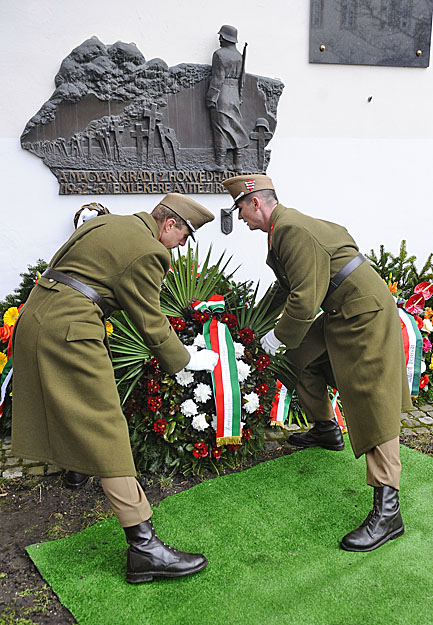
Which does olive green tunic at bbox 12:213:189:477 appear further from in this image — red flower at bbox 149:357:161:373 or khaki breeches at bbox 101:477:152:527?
red flower at bbox 149:357:161:373

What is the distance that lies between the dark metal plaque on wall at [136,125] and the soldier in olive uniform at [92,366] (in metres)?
2.44

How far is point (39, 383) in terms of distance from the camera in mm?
2359

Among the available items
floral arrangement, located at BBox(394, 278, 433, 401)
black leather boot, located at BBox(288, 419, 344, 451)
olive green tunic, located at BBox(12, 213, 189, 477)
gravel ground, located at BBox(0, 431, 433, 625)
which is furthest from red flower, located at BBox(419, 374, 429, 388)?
olive green tunic, located at BBox(12, 213, 189, 477)

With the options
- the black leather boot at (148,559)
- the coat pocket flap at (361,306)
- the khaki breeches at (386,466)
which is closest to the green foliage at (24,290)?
the black leather boot at (148,559)

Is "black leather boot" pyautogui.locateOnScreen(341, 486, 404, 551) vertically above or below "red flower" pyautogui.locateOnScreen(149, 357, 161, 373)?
below

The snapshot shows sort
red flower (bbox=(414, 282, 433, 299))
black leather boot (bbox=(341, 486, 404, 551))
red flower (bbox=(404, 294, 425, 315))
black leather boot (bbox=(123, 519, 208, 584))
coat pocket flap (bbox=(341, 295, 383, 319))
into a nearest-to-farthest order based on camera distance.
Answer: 1. black leather boot (bbox=(123, 519, 208, 584))
2. black leather boot (bbox=(341, 486, 404, 551))
3. coat pocket flap (bbox=(341, 295, 383, 319))
4. red flower (bbox=(404, 294, 425, 315))
5. red flower (bbox=(414, 282, 433, 299))

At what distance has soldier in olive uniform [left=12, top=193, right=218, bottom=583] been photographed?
2.29 m

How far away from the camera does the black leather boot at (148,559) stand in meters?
2.37

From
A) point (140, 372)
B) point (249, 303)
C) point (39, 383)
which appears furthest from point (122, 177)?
Answer: point (39, 383)

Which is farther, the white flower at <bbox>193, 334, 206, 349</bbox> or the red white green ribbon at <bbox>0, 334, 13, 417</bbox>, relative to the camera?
the red white green ribbon at <bbox>0, 334, 13, 417</bbox>

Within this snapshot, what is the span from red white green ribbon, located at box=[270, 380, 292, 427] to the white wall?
209cm

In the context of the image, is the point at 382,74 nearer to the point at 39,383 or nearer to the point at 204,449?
the point at 204,449

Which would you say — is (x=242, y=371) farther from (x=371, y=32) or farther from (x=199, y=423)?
(x=371, y=32)

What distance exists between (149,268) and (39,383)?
719mm
